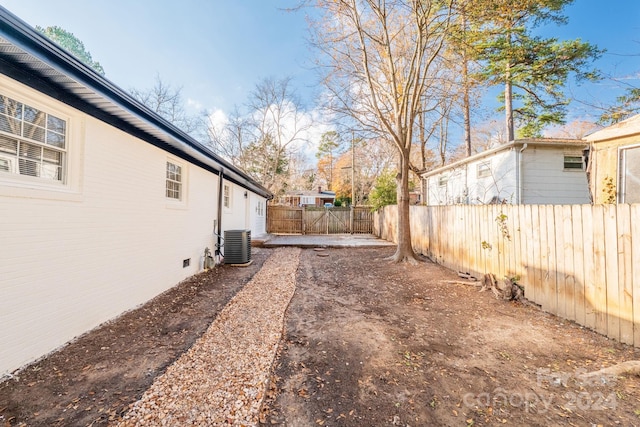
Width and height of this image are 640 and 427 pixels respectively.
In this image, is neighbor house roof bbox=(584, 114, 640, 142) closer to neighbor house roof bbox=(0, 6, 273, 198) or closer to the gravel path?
the gravel path

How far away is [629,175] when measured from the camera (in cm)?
464

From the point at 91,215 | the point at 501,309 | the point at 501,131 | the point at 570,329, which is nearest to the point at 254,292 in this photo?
the point at 91,215

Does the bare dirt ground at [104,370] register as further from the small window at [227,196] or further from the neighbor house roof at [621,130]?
the neighbor house roof at [621,130]

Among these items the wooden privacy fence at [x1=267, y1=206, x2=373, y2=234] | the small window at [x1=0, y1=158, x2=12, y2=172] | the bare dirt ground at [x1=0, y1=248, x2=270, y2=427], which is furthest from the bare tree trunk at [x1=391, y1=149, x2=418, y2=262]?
the wooden privacy fence at [x1=267, y1=206, x2=373, y2=234]

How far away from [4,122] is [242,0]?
28.8 feet

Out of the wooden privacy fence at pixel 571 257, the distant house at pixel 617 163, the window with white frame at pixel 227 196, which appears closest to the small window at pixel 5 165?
the window with white frame at pixel 227 196

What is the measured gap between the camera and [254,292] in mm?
5039

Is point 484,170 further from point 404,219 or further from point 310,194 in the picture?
point 310,194

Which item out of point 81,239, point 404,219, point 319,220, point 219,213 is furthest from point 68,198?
point 319,220

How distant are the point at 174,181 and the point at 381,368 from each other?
5373 mm

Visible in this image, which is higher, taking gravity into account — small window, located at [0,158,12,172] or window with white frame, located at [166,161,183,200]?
window with white frame, located at [166,161,183,200]

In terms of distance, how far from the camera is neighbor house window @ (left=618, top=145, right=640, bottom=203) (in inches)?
180

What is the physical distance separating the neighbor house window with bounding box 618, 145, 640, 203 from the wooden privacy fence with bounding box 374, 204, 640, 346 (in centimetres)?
201

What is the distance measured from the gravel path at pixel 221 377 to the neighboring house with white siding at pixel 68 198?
1492 millimetres
